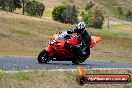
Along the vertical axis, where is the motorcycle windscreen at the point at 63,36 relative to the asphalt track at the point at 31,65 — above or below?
above

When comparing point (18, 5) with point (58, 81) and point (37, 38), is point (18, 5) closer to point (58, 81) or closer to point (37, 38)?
point (37, 38)

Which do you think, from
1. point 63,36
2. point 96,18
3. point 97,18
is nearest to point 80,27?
point 63,36

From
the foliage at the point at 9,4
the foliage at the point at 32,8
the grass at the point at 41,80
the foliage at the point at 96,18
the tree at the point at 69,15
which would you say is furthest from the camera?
the foliage at the point at 96,18

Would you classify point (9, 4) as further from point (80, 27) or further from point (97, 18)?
point (80, 27)

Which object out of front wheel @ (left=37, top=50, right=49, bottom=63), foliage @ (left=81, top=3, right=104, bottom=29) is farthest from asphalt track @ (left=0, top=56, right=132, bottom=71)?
foliage @ (left=81, top=3, right=104, bottom=29)

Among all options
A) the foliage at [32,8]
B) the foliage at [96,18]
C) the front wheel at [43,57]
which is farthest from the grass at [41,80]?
the foliage at [96,18]

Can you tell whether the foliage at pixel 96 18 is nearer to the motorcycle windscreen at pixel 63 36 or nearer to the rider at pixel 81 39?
the rider at pixel 81 39

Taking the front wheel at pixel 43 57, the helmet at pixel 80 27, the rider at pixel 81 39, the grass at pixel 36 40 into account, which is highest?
the helmet at pixel 80 27

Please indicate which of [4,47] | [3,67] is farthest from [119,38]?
[3,67]

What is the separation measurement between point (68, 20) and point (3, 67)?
104 m

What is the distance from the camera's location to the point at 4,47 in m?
53.6

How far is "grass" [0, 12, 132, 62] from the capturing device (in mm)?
55047

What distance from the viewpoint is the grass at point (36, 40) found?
181 ft

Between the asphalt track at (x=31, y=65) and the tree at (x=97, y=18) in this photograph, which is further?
the tree at (x=97, y=18)
